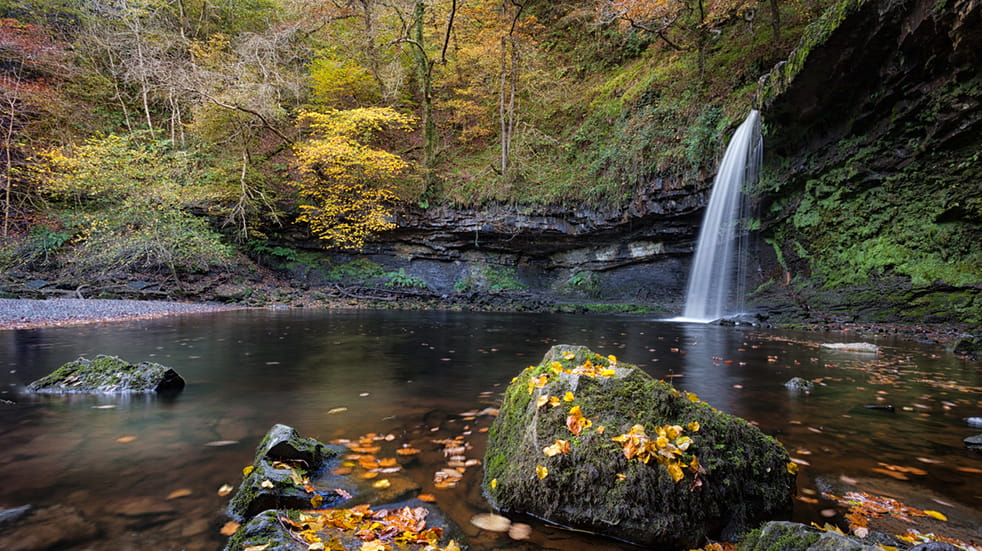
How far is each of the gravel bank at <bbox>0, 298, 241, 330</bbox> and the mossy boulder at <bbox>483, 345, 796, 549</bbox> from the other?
37.6 feet

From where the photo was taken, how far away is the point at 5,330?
8.02 meters

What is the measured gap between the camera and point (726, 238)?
48.3 feet

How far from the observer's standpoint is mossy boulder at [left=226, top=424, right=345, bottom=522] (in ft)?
6.57

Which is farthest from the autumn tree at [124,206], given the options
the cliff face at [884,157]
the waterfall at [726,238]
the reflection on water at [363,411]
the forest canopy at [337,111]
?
the cliff face at [884,157]

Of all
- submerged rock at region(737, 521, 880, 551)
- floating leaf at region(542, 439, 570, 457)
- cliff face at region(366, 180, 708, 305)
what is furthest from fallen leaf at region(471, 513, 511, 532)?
cliff face at region(366, 180, 708, 305)

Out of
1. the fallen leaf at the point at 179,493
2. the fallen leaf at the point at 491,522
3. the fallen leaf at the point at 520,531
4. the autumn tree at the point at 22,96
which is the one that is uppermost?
the autumn tree at the point at 22,96

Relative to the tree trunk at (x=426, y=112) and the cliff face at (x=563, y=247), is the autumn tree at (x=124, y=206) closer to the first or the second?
the cliff face at (x=563, y=247)

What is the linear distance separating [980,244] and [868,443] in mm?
10376

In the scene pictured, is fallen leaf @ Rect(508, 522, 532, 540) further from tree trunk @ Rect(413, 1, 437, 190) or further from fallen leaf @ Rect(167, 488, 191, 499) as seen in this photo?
tree trunk @ Rect(413, 1, 437, 190)

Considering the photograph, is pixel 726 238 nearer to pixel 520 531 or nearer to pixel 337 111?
pixel 520 531

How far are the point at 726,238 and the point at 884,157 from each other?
4.65 meters

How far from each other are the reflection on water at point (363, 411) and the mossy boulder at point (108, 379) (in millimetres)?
189

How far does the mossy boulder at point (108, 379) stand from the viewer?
167 inches

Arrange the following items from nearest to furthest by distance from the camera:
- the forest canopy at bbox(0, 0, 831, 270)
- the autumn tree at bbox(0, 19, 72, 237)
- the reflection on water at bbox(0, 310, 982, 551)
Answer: the reflection on water at bbox(0, 310, 982, 551), the forest canopy at bbox(0, 0, 831, 270), the autumn tree at bbox(0, 19, 72, 237)
